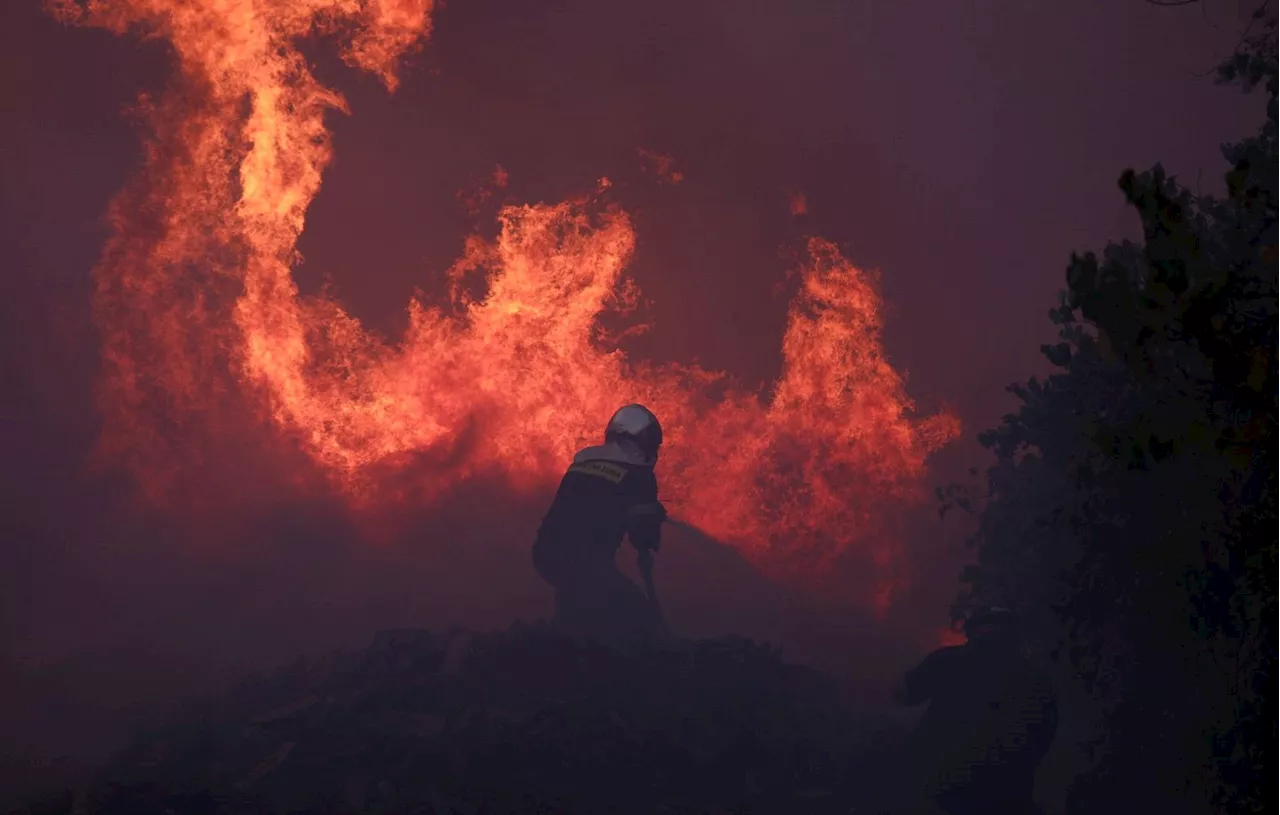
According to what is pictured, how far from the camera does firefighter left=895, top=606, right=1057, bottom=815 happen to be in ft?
43.3

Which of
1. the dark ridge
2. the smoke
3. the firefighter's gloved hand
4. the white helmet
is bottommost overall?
the dark ridge

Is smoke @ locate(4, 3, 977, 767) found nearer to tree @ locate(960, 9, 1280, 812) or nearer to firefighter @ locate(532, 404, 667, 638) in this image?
firefighter @ locate(532, 404, 667, 638)

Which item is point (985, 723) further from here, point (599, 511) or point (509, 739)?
point (599, 511)

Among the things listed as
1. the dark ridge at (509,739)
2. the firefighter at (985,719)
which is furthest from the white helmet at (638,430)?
the firefighter at (985,719)

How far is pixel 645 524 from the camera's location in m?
17.6

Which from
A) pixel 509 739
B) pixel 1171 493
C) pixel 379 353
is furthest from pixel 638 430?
pixel 379 353

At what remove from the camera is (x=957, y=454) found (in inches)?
1164

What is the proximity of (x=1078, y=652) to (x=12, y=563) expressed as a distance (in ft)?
74.4

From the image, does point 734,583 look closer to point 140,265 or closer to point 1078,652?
point 1078,652

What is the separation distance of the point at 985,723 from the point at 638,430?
7269 mm

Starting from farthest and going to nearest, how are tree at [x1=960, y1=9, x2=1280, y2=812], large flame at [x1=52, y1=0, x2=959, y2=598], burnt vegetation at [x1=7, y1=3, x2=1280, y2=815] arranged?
large flame at [x1=52, y1=0, x2=959, y2=598] < burnt vegetation at [x1=7, y1=3, x2=1280, y2=815] < tree at [x1=960, y1=9, x2=1280, y2=812]

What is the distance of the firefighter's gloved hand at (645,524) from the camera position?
17.6 m

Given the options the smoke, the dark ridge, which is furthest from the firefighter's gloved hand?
the smoke

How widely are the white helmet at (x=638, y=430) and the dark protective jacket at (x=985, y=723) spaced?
595 cm
